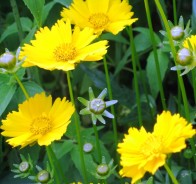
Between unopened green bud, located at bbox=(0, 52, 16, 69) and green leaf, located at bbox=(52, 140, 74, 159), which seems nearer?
unopened green bud, located at bbox=(0, 52, 16, 69)

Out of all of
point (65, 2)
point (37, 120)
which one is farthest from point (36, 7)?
point (37, 120)

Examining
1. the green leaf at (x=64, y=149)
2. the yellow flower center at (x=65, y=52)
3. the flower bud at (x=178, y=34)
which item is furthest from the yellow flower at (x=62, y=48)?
the green leaf at (x=64, y=149)

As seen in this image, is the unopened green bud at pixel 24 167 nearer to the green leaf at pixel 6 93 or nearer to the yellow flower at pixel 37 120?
the yellow flower at pixel 37 120

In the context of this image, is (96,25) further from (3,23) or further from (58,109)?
(3,23)

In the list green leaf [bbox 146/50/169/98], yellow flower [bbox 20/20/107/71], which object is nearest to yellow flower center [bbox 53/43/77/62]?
yellow flower [bbox 20/20/107/71]

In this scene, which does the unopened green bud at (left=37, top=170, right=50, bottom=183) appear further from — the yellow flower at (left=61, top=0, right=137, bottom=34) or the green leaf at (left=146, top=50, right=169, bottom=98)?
the green leaf at (left=146, top=50, right=169, bottom=98)
